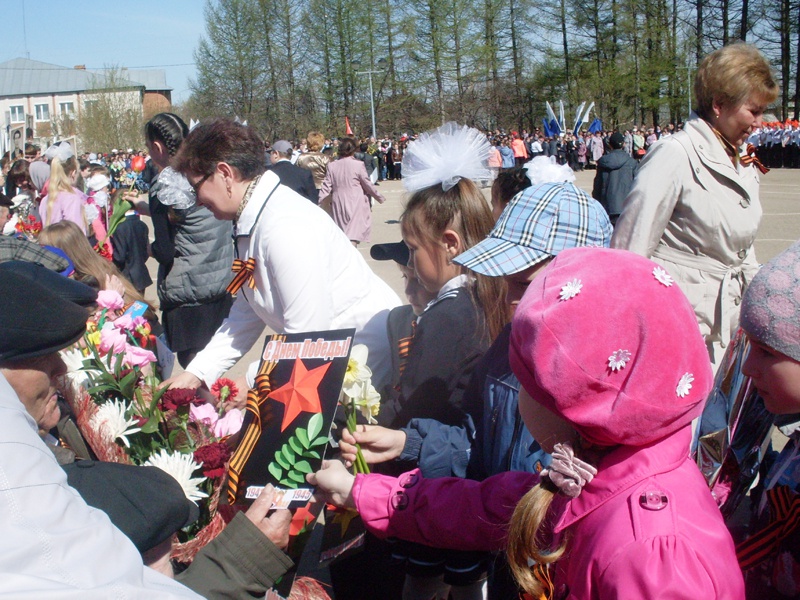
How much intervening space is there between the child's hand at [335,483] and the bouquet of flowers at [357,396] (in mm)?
104

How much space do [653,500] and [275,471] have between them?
101cm

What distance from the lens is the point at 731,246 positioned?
2.91 m

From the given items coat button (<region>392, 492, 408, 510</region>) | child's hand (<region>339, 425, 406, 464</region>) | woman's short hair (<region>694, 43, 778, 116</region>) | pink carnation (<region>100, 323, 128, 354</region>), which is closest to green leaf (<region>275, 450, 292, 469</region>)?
child's hand (<region>339, 425, 406, 464</region>)

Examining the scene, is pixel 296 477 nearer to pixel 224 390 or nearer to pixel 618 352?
pixel 224 390

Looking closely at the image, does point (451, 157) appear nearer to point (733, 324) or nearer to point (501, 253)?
point (501, 253)

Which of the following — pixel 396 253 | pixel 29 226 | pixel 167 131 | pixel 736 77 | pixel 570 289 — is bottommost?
pixel 29 226

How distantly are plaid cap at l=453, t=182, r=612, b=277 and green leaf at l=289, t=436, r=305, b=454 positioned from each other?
640mm

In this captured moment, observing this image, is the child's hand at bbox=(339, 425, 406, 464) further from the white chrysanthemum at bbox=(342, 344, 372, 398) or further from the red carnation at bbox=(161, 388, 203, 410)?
the red carnation at bbox=(161, 388, 203, 410)

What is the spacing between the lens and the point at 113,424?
2270mm

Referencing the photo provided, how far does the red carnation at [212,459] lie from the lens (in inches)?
85.8

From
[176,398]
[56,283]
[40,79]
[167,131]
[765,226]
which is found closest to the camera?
Answer: [56,283]

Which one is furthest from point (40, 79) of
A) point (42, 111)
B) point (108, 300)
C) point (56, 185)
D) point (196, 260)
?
point (108, 300)

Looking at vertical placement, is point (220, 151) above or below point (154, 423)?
above

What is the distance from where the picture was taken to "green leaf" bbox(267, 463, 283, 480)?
1.96m
